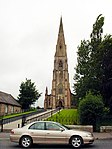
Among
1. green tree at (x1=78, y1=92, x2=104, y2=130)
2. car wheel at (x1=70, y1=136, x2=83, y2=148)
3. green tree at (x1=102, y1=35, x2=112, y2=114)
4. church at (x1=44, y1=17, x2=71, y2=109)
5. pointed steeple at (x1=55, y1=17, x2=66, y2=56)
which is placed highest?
pointed steeple at (x1=55, y1=17, x2=66, y2=56)

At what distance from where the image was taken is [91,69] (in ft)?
126

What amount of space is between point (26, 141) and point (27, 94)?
56398mm

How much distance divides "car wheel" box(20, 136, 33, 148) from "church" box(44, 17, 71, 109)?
79.3 m

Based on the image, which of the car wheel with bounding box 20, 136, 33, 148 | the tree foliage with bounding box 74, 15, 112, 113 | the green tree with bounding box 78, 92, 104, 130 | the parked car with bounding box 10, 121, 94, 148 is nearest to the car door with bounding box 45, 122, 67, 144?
the parked car with bounding box 10, 121, 94, 148

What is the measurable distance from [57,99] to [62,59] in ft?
55.9

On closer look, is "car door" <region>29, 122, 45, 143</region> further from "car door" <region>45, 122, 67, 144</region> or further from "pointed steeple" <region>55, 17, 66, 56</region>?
"pointed steeple" <region>55, 17, 66, 56</region>

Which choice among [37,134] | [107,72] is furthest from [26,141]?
[107,72]

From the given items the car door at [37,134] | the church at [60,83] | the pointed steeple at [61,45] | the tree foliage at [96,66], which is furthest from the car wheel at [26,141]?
the pointed steeple at [61,45]

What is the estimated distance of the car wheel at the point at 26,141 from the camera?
13.9 meters

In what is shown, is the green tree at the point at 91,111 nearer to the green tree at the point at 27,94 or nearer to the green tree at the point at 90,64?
the green tree at the point at 90,64

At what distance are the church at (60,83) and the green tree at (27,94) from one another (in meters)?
22.4

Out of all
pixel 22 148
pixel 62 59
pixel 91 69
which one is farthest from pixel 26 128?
pixel 62 59

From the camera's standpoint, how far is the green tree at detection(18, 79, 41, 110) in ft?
229

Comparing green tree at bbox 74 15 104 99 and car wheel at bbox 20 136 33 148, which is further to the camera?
green tree at bbox 74 15 104 99
